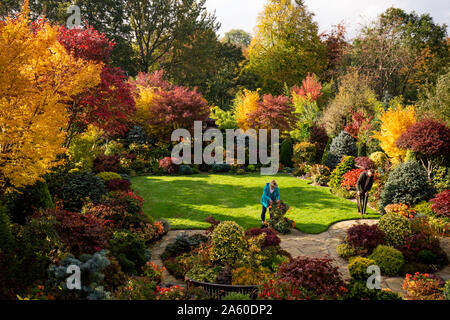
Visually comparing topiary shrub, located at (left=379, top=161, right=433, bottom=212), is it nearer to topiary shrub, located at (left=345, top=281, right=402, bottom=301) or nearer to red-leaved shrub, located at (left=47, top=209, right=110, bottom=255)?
topiary shrub, located at (left=345, top=281, right=402, bottom=301)

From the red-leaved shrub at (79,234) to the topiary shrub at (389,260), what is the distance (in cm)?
557

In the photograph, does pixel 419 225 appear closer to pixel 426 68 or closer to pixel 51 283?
pixel 51 283

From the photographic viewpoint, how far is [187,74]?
104ft

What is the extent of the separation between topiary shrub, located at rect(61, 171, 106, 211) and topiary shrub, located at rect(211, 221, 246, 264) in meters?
4.19

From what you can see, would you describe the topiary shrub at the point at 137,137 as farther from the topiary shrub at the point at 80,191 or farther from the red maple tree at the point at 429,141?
the red maple tree at the point at 429,141

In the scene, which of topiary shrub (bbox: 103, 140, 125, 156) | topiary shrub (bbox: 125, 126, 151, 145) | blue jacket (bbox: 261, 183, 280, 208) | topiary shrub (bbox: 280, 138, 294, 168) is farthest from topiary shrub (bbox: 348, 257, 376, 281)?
topiary shrub (bbox: 125, 126, 151, 145)

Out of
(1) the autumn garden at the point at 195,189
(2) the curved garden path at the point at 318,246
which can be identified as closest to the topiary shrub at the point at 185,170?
(1) the autumn garden at the point at 195,189

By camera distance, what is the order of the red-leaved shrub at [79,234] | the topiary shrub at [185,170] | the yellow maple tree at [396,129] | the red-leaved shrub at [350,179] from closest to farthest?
the red-leaved shrub at [79,234], the yellow maple tree at [396,129], the red-leaved shrub at [350,179], the topiary shrub at [185,170]

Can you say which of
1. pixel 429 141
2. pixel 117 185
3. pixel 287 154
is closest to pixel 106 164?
pixel 117 185

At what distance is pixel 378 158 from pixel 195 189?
25.5 feet

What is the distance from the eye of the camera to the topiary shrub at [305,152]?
17703 mm

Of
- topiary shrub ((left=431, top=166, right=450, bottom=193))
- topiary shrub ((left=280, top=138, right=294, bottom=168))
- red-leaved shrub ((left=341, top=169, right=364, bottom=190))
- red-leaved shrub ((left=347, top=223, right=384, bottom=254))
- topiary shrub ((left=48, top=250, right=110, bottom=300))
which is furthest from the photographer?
topiary shrub ((left=280, top=138, right=294, bottom=168))

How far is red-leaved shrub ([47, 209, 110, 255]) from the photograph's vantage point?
617cm

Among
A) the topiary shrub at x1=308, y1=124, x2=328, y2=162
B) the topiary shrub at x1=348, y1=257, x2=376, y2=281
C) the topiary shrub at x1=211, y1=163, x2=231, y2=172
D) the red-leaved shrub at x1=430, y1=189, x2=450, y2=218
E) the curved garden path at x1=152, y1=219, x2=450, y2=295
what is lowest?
the curved garden path at x1=152, y1=219, x2=450, y2=295
